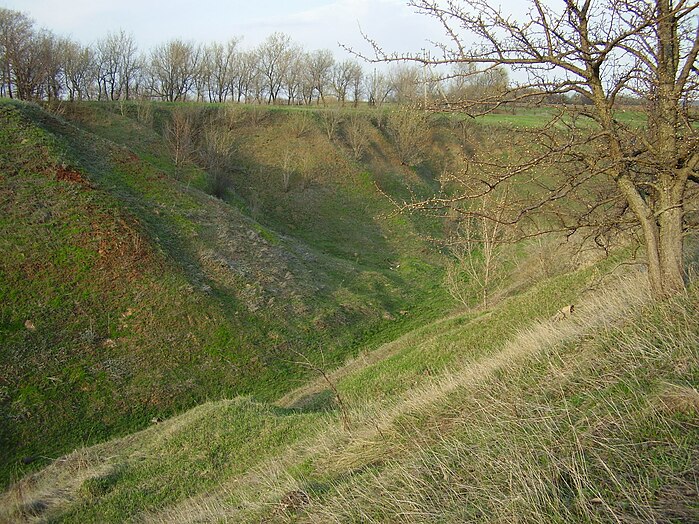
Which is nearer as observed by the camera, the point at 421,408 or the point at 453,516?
the point at 453,516

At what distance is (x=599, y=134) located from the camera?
5098mm

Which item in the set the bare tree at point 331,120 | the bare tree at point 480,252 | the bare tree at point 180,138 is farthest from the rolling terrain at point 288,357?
the bare tree at point 331,120

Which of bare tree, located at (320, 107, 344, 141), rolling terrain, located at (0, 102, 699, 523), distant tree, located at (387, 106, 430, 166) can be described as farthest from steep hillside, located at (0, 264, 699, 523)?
bare tree, located at (320, 107, 344, 141)

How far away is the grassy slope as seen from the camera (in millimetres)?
13867

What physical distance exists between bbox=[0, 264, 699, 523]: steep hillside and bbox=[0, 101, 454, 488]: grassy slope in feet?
17.4

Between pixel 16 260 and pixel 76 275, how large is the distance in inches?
72.6

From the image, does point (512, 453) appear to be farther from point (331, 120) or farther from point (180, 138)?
point (331, 120)

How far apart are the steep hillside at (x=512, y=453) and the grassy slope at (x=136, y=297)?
17.4 feet

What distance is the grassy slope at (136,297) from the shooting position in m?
13.9

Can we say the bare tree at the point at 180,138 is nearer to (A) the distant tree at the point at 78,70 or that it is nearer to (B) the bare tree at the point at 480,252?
(A) the distant tree at the point at 78,70

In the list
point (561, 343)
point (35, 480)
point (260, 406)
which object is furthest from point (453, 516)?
point (35, 480)

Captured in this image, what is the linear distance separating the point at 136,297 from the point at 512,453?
16.0 meters

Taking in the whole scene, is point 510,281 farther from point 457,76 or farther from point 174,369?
point 457,76

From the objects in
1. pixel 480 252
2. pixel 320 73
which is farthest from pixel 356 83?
pixel 480 252
